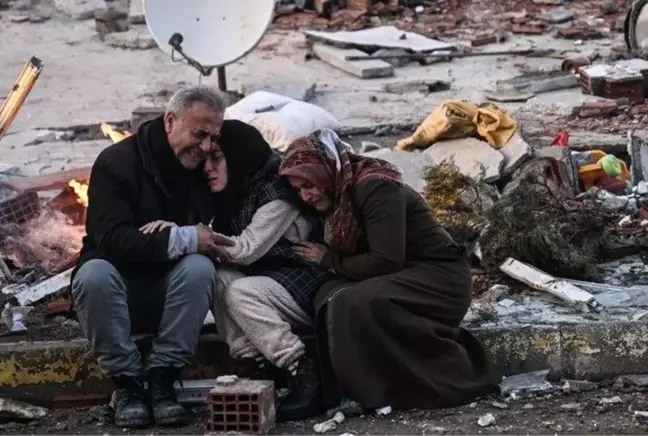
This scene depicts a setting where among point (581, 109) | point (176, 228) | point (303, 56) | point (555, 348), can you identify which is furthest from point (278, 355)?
point (303, 56)

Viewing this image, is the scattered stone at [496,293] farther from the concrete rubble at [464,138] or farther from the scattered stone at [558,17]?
the scattered stone at [558,17]

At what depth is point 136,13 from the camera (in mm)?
17938

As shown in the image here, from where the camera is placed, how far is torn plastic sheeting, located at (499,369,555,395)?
5930 millimetres

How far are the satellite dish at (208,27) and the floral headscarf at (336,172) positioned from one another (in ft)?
16.0

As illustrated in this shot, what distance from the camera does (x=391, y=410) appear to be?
5.74m

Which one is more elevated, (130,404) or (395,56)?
(130,404)

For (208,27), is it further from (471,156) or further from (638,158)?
(638,158)

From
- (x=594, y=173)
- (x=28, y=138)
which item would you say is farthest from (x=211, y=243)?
(x=28, y=138)

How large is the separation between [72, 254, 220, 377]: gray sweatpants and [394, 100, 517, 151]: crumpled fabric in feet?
11.7

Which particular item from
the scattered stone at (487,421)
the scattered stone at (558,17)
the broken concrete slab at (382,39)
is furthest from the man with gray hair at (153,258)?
the scattered stone at (558,17)

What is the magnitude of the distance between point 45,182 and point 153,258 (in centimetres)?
290

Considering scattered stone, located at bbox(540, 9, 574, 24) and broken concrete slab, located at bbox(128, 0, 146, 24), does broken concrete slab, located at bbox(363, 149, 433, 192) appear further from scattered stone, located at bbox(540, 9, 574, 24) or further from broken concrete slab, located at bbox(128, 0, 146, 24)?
broken concrete slab, located at bbox(128, 0, 146, 24)

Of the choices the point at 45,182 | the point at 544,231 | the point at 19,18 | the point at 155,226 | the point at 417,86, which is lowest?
the point at 19,18

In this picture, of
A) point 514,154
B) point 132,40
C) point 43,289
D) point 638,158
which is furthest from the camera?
point 132,40
